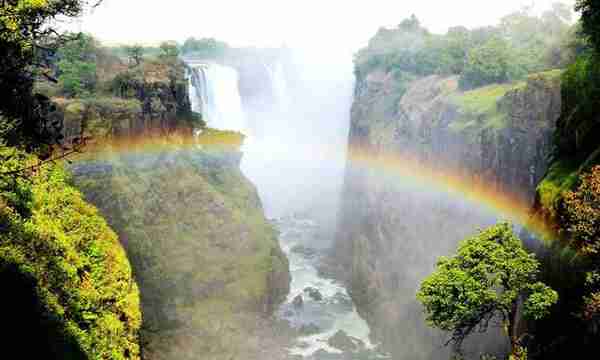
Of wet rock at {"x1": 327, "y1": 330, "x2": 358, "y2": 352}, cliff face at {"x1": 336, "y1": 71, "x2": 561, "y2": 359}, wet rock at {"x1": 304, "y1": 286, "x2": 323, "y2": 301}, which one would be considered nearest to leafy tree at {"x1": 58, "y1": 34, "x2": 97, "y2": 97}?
wet rock at {"x1": 304, "y1": 286, "x2": 323, "y2": 301}

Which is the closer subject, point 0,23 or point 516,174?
point 0,23

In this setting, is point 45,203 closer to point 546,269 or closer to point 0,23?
point 0,23

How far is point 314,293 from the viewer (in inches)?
2153

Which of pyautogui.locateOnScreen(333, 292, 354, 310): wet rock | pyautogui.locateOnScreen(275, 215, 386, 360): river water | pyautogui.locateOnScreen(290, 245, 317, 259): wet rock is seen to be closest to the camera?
pyautogui.locateOnScreen(275, 215, 386, 360): river water

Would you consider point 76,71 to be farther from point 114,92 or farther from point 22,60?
point 22,60

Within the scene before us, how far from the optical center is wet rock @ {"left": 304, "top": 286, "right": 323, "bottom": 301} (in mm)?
54312

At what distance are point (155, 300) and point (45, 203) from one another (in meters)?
24.4

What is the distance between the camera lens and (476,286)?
64.3 ft

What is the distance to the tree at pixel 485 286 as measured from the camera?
Result: 1931cm

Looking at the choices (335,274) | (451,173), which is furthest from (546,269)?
(335,274)

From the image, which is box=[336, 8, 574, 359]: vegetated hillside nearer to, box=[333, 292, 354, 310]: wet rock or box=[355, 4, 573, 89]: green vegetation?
box=[355, 4, 573, 89]: green vegetation

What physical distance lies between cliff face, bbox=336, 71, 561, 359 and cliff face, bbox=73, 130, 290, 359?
10827 millimetres

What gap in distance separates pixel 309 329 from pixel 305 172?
6909 centimetres

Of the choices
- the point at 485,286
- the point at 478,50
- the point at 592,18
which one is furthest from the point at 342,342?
the point at 478,50
